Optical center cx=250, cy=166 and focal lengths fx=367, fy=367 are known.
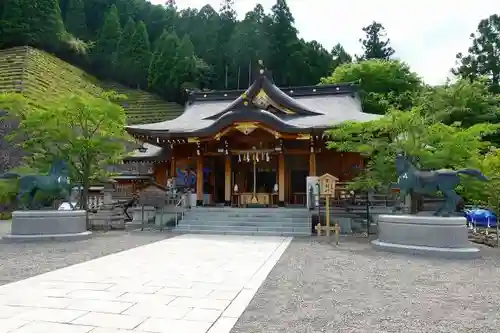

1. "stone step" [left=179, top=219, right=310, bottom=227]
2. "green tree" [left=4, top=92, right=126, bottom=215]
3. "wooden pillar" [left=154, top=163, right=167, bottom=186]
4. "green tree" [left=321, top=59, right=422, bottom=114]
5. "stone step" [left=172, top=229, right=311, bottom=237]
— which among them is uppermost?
"green tree" [left=321, top=59, right=422, bottom=114]

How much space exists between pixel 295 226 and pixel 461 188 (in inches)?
205

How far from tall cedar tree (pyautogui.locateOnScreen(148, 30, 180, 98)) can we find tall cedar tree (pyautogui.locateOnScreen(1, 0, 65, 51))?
10.4 m

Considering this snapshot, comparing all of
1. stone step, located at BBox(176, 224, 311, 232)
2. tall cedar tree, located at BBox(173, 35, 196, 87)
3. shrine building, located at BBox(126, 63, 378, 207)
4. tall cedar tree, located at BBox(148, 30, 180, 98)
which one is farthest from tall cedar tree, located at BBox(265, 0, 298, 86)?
stone step, located at BBox(176, 224, 311, 232)

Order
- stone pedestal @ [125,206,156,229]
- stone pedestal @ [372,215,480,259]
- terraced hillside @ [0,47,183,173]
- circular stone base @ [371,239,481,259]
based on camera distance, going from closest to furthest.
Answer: circular stone base @ [371,239,481,259]
stone pedestal @ [372,215,480,259]
stone pedestal @ [125,206,156,229]
terraced hillside @ [0,47,183,173]

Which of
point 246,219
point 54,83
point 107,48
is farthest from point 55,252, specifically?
point 107,48

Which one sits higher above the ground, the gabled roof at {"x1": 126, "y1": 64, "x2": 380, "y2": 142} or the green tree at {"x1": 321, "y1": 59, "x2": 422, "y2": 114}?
the green tree at {"x1": 321, "y1": 59, "x2": 422, "y2": 114}

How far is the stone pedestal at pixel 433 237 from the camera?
26.7 ft

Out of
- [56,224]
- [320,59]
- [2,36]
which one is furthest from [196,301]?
[2,36]

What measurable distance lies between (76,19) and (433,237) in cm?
5157

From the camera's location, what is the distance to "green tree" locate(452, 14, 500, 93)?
100 ft

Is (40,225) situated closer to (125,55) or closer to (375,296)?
(375,296)

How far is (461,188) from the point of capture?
419 inches

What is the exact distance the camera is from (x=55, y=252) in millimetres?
8430

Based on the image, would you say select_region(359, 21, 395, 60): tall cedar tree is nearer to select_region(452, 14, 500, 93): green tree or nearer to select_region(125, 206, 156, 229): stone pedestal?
select_region(452, 14, 500, 93): green tree
